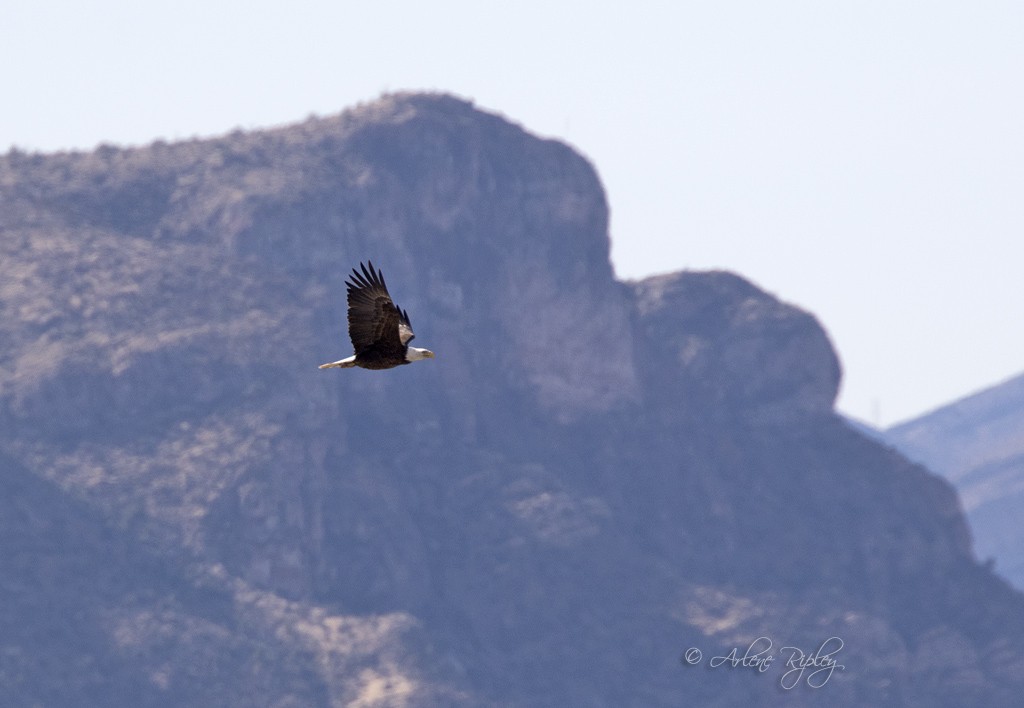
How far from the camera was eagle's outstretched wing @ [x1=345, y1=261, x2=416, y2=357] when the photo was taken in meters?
48.9

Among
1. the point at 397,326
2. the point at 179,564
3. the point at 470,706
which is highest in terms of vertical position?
the point at 397,326

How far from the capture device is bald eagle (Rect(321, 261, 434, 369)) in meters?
48.9

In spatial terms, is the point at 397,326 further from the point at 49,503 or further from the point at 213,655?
the point at 49,503

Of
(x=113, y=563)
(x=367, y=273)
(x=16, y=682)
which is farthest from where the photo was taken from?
(x=113, y=563)

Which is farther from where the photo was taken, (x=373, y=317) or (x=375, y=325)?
(x=375, y=325)

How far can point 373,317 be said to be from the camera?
1935 inches

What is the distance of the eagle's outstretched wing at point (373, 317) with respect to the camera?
48.9m

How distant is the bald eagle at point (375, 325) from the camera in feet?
161

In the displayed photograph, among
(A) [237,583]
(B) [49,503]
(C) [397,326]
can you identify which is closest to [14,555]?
(B) [49,503]

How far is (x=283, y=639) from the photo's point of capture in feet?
623

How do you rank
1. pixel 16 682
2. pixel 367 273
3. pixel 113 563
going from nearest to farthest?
pixel 367 273, pixel 16 682, pixel 113 563

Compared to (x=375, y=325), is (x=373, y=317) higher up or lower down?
higher up

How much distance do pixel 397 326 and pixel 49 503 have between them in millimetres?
155670

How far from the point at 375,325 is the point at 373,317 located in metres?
0.22
